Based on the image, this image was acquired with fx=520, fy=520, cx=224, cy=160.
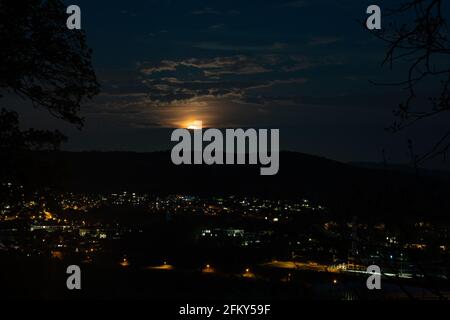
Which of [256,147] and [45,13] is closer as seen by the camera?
[45,13]

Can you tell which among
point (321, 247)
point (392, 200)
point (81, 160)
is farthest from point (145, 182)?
Answer: point (392, 200)

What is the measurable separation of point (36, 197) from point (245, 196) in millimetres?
12416

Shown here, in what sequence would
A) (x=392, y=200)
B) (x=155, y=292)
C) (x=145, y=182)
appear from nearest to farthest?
(x=392, y=200) < (x=155, y=292) < (x=145, y=182)

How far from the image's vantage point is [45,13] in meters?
5.75

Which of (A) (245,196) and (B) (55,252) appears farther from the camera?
(A) (245,196)

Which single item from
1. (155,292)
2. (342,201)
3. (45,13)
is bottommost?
(155,292)

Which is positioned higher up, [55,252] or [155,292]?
[55,252]

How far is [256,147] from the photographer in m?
6.54

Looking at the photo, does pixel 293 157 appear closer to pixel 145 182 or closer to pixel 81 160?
pixel 145 182

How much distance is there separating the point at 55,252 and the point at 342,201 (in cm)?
653
